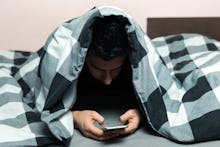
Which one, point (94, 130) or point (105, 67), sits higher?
point (105, 67)

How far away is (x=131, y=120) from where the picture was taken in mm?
979

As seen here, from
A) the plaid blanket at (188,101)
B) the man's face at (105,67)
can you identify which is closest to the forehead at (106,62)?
the man's face at (105,67)

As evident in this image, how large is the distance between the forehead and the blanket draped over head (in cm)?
4

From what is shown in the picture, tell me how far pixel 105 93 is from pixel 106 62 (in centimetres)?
23

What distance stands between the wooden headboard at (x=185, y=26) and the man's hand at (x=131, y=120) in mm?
716

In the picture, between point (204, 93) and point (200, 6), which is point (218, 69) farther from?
point (200, 6)

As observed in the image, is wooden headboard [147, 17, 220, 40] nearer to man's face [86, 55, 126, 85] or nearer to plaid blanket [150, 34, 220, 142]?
plaid blanket [150, 34, 220, 142]

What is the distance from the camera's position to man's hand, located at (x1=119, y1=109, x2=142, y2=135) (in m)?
0.96

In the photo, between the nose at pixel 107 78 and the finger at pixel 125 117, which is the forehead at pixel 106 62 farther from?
the finger at pixel 125 117

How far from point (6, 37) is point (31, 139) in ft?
2.74

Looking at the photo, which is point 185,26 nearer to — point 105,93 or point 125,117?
point 105,93

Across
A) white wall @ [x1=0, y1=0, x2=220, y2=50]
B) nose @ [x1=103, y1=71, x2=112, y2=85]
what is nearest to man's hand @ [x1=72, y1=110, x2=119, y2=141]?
nose @ [x1=103, y1=71, x2=112, y2=85]

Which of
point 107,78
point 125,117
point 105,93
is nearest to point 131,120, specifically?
point 125,117

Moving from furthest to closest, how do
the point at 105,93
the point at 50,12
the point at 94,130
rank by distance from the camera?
the point at 50,12 < the point at 105,93 < the point at 94,130
